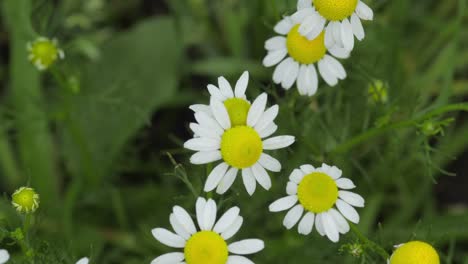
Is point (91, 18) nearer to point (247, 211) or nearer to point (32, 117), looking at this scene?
point (32, 117)

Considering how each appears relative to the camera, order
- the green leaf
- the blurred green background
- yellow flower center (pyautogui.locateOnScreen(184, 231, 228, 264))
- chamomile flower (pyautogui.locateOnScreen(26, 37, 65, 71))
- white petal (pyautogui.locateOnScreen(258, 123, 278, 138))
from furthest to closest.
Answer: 1. the green leaf
2. the blurred green background
3. chamomile flower (pyautogui.locateOnScreen(26, 37, 65, 71))
4. white petal (pyautogui.locateOnScreen(258, 123, 278, 138))
5. yellow flower center (pyautogui.locateOnScreen(184, 231, 228, 264))

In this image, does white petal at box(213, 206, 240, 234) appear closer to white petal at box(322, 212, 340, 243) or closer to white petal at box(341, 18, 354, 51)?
white petal at box(322, 212, 340, 243)

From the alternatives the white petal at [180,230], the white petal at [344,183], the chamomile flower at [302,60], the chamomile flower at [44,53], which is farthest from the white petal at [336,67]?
the chamomile flower at [44,53]

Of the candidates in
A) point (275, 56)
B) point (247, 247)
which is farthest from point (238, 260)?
point (275, 56)

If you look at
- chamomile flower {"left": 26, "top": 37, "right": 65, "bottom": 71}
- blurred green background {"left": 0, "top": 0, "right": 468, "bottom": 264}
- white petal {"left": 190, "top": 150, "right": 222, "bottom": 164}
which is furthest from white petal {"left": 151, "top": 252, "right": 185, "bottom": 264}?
chamomile flower {"left": 26, "top": 37, "right": 65, "bottom": 71}

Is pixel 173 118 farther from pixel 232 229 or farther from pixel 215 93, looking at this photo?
pixel 232 229

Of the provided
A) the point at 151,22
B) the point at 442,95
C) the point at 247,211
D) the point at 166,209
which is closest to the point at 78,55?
the point at 151,22
